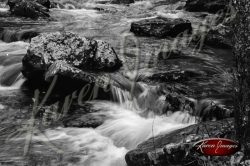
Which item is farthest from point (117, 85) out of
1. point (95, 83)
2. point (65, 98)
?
point (65, 98)

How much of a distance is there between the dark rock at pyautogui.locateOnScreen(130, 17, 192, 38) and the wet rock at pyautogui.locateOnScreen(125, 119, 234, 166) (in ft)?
27.4

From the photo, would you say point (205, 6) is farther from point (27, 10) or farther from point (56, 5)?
point (27, 10)

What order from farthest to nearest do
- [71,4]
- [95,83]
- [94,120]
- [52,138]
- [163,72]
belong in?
[71,4]
[163,72]
[95,83]
[94,120]
[52,138]

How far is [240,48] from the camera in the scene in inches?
127

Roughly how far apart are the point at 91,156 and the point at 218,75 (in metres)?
4.43

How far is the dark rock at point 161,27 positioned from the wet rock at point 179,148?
27.4 feet

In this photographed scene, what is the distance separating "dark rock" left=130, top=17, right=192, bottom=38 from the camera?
42.3ft

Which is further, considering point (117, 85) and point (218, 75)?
point (218, 75)

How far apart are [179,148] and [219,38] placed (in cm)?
823

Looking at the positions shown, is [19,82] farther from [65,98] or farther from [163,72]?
[163,72]

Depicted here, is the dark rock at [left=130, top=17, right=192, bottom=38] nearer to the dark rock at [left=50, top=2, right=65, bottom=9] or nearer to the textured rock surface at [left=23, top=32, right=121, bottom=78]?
the textured rock surface at [left=23, top=32, right=121, bottom=78]

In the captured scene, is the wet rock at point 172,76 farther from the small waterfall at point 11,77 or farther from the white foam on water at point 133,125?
the small waterfall at point 11,77

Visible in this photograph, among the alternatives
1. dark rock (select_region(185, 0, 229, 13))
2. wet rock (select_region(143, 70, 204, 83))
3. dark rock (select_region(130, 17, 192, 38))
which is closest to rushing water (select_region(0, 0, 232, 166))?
wet rock (select_region(143, 70, 204, 83))

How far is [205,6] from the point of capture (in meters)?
18.3
